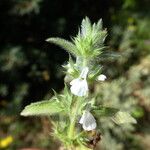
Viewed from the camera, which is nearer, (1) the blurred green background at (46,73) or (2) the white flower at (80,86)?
(2) the white flower at (80,86)

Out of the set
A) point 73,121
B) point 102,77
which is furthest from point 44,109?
point 102,77

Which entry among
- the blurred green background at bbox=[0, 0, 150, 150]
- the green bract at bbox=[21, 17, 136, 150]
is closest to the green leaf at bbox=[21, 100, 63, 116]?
the green bract at bbox=[21, 17, 136, 150]

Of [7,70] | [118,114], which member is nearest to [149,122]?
[7,70]

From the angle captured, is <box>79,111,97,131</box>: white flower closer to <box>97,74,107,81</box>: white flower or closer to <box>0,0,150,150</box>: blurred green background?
<box>97,74,107,81</box>: white flower

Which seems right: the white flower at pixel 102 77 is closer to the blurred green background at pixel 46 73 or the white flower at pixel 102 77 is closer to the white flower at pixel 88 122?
the white flower at pixel 88 122

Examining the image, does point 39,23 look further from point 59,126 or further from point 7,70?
point 59,126

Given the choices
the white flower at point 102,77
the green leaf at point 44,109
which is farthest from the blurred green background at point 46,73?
the white flower at point 102,77
